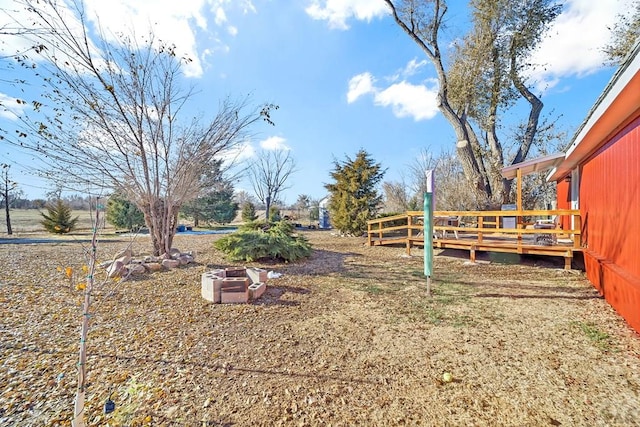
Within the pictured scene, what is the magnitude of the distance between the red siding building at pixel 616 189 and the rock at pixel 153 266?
721 cm

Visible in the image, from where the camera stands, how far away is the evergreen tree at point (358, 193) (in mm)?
12547

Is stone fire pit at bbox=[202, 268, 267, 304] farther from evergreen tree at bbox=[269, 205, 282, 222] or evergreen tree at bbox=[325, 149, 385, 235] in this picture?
evergreen tree at bbox=[269, 205, 282, 222]

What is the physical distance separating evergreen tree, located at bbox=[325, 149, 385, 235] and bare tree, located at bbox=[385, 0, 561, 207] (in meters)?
3.66

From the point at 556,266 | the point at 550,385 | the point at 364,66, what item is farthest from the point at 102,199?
the point at 364,66

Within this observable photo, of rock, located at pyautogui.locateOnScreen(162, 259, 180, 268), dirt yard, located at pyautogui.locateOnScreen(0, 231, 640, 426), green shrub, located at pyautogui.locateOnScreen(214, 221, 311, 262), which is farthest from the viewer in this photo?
green shrub, located at pyautogui.locateOnScreen(214, 221, 311, 262)

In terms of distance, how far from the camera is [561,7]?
383 inches

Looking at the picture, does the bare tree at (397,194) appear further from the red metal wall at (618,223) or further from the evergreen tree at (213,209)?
the red metal wall at (618,223)

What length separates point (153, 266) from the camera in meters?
5.47

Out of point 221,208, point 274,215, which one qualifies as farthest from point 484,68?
Answer: point 221,208

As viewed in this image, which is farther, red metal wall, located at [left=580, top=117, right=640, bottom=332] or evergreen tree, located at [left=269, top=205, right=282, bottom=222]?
evergreen tree, located at [left=269, top=205, right=282, bottom=222]

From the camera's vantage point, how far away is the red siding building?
3.09m

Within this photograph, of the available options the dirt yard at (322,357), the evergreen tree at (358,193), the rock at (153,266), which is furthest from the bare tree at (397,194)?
the rock at (153,266)

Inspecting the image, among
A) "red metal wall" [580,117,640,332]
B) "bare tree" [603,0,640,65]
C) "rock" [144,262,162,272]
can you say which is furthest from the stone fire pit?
"bare tree" [603,0,640,65]

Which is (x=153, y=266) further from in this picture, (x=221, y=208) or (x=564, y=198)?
(x=221, y=208)
